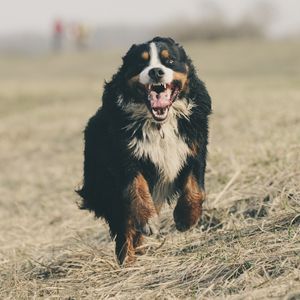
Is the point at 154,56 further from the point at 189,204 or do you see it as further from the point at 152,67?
the point at 189,204

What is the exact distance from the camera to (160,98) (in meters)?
5.10

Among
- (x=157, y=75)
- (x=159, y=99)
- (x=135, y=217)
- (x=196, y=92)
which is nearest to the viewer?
(x=157, y=75)

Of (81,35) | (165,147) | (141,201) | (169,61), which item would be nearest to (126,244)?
(141,201)

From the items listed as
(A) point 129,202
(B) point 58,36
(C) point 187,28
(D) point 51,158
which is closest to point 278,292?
(A) point 129,202

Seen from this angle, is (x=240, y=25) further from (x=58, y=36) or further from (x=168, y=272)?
(x=168, y=272)

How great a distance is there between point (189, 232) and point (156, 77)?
1522 millimetres

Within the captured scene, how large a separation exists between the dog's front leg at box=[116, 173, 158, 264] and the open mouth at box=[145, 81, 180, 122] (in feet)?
1.46

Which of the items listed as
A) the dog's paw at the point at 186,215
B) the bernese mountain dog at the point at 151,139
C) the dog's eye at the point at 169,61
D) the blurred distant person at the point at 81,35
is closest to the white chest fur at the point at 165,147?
the bernese mountain dog at the point at 151,139

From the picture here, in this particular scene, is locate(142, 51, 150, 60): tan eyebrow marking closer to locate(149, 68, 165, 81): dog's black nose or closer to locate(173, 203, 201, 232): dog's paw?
locate(149, 68, 165, 81): dog's black nose

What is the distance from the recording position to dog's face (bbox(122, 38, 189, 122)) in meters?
5.00

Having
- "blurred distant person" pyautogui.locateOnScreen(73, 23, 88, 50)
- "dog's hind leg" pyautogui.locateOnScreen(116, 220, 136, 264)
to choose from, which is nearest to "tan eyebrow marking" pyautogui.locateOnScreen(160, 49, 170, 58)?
"dog's hind leg" pyautogui.locateOnScreen(116, 220, 136, 264)

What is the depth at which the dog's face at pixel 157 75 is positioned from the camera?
5004 mm

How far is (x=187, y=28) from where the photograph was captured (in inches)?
2148

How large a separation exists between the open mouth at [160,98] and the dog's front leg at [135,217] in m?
0.44
